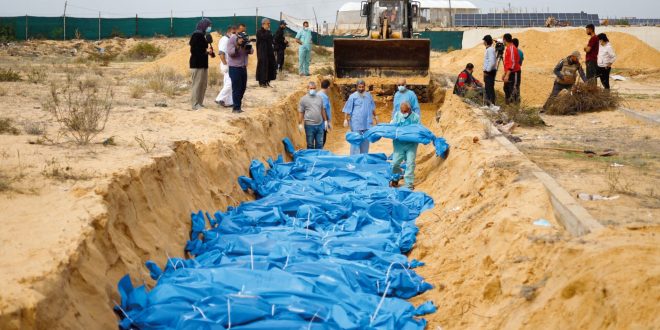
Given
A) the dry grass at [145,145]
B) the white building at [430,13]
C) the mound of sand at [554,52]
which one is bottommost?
the dry grass at [145,145]

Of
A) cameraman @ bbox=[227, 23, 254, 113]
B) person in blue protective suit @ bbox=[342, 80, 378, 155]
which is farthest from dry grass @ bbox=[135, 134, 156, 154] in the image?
person in blue protective suit @ bbox=[342, 80, 378, 155]

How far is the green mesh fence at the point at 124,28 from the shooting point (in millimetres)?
45688

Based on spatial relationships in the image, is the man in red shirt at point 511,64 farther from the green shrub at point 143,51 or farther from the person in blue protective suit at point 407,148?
the green shrub at point 143,51

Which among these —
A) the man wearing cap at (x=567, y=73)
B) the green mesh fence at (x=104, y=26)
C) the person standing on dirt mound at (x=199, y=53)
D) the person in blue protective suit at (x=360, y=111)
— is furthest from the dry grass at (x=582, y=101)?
the green mesh fence at (x=104, y=26)

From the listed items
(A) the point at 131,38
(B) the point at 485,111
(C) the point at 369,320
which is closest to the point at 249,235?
(C) the point at 369,320

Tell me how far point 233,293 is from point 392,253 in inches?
99.9

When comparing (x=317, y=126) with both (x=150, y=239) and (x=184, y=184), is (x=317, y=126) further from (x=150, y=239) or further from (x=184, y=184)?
(x=150, y=239)

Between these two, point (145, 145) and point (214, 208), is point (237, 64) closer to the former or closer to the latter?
point (145, 145)

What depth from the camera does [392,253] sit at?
9172 mm

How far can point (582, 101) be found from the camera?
17422 millimetres

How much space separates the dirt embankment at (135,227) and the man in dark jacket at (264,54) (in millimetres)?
7717

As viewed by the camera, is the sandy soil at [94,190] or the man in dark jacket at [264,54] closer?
the sandy soil at [94,190]

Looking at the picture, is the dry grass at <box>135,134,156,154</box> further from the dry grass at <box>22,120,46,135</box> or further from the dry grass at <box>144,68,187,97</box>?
the dry grass at <box>144,68,187,97</box>

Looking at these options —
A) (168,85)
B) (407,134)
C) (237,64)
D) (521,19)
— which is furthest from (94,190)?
(521,19)
